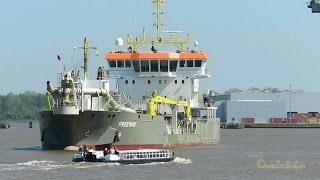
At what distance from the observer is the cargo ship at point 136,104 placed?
217 ft

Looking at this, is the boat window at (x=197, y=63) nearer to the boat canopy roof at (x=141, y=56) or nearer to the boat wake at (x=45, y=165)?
the boat canopy roof at (x=141, y=56)

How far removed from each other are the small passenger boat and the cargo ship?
8019 mm

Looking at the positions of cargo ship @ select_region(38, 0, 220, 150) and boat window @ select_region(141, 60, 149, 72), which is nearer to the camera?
cargo ship @ select_region(38, 0, 220, 150)

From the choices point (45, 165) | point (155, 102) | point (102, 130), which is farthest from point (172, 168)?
point (155, 102)

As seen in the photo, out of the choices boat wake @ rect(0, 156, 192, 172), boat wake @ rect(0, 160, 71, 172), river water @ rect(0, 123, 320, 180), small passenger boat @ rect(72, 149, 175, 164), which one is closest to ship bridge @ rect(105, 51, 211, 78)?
river water @ rect(0, 123, 320, 180)

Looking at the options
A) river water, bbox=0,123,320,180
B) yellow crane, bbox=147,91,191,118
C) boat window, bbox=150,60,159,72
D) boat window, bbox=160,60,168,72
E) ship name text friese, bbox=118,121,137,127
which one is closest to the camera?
river water, bbox=0,123,320,180

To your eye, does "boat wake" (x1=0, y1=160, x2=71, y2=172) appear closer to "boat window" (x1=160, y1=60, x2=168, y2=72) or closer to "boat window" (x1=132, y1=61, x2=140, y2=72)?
"boat window" (x1=132, y1=61, x2=140, y2=72)

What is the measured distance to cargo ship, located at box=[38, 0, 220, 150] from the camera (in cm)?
6625

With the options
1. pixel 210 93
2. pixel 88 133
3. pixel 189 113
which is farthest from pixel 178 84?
pixel 88 133

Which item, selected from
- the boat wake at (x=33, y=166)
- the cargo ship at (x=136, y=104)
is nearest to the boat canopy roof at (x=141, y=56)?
the cargo ship at (x=136, y=104)

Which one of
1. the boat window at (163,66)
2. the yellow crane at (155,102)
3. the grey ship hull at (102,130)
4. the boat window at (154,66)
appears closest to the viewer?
the grey ship hull at (102,130)

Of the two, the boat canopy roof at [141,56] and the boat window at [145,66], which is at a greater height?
the boat canopy roof at [141,56]

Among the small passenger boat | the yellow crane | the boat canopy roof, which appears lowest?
the small passenger boat

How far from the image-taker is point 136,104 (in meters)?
78.7
